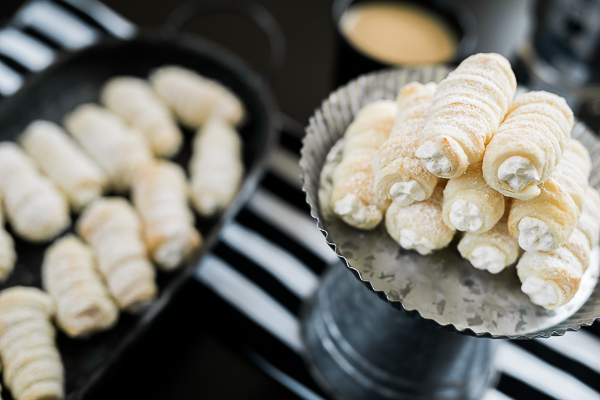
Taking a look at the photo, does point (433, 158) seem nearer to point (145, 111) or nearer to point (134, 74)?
point (145, 111)

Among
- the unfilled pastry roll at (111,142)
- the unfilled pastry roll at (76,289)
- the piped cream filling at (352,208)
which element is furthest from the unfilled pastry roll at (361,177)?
the unfilled pastry roll at (111,142)

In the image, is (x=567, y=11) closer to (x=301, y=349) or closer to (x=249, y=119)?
(x=249, y=119)

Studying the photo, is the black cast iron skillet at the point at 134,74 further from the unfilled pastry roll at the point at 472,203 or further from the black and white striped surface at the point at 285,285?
the unfilled pastry roll at the point at 472,203

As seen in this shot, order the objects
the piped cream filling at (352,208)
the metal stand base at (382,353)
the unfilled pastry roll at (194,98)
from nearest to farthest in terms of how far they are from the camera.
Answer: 1. the piped cream filling at (352,208)
2. the metal stand base at (382,353)
3. the unfilled pastry roll at (194,98)

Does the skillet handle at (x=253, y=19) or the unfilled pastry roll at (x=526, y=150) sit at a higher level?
the unfilled pastry roll at (x=526, y=150)

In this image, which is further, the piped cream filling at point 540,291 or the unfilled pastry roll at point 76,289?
the unfilled pastry roll at point 76,289

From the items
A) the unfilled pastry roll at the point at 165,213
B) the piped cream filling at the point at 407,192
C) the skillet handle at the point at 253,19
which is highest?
the piped cream filling at the point at 407,192

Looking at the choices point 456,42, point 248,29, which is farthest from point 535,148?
point 248,29

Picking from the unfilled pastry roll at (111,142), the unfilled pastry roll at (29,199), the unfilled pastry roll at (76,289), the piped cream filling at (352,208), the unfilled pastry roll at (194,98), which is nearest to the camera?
the piped cream filling at (352,208)
